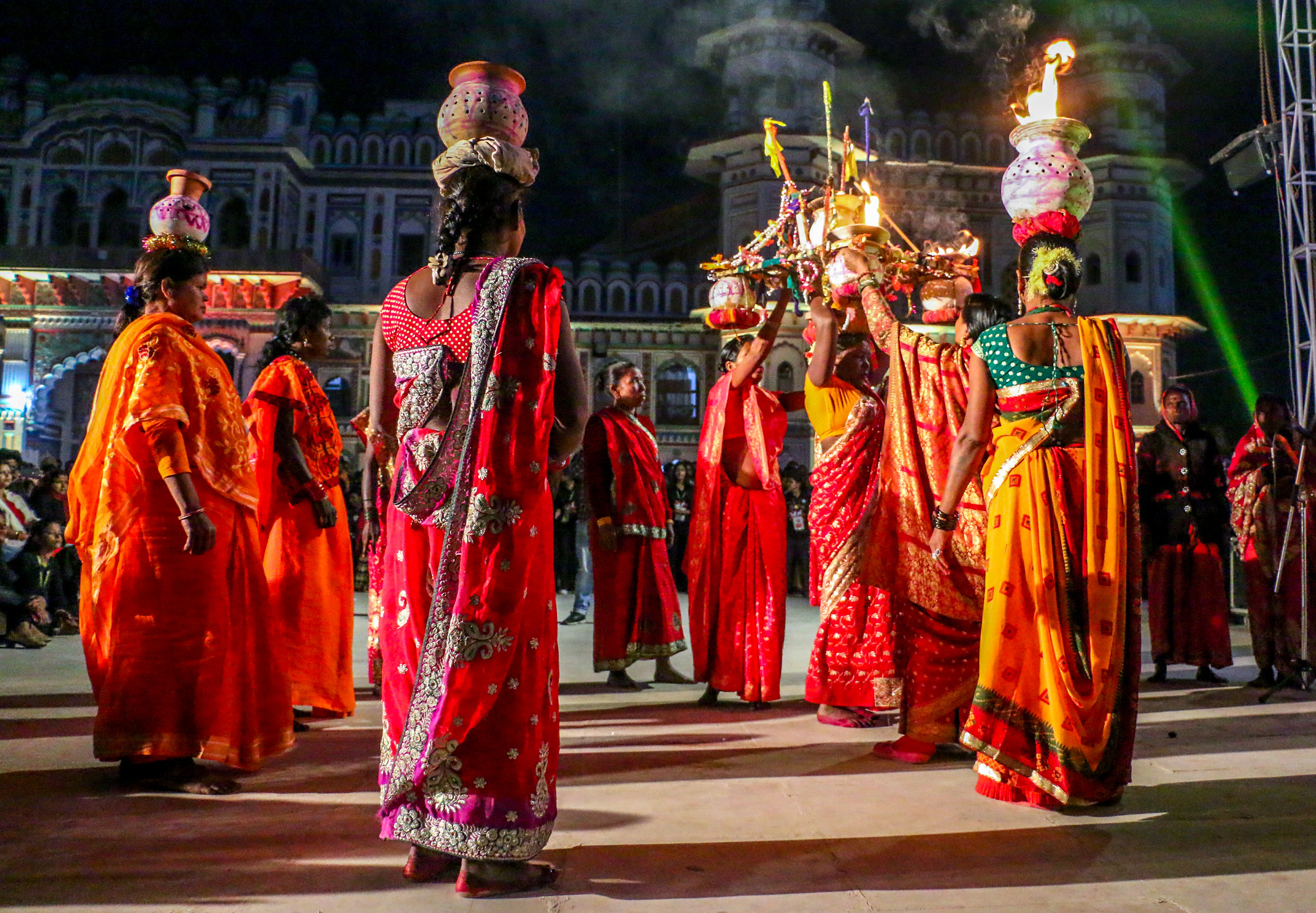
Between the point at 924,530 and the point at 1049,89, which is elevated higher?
the point at 1049,89

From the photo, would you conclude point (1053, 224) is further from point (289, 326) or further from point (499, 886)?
point (289, 326)

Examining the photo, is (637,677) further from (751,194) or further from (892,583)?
(751,194)

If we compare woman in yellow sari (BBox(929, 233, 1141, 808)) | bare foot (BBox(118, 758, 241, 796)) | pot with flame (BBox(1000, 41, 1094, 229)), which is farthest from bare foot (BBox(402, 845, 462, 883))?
pot with flame (BBox(1000, 41, 1094, 229))

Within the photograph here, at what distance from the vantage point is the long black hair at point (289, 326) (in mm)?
3934

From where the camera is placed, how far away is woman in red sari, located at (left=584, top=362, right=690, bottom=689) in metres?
4.94

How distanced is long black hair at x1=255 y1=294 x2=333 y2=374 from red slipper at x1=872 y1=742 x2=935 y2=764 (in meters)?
2.77

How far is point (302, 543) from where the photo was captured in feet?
12.7

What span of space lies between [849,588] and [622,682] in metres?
1.60

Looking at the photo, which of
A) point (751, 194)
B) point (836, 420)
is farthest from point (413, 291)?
point (751, 194)

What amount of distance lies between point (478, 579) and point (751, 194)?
19217 mm

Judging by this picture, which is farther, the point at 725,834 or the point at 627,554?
the point at 627,554

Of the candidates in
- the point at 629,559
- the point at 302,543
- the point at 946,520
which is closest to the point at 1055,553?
the point at 946,520

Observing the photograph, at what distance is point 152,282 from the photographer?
3.17 m

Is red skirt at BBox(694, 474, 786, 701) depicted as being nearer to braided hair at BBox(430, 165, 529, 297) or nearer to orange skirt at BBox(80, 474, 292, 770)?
orange skirt at BBox(80, 474, 292, 770)
